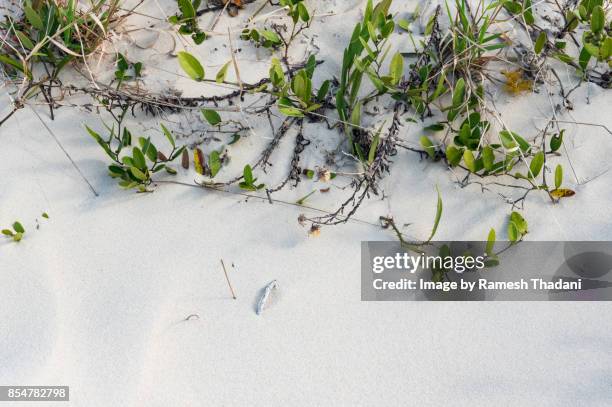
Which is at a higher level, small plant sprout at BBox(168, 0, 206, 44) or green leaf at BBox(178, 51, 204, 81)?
small plant sprout at BBox(168, 0, 206, 44)

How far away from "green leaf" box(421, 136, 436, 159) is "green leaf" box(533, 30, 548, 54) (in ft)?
1.53

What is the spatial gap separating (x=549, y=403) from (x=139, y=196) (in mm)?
1277

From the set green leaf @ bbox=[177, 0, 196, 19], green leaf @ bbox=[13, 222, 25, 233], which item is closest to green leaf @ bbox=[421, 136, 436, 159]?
green leaf @ bbox=[177, 0, 196, 19]

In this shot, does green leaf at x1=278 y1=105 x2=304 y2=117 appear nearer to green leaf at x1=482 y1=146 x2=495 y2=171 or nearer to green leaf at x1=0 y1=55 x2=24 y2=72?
green leaf at x1=482 y1=146 x2=495 y2=171

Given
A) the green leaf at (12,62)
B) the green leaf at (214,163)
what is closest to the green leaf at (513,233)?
the green leaf at (214,163)

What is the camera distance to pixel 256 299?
1.71m

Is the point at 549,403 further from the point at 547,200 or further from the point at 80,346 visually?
the point at 80,346

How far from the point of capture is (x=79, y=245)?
1.79 meters

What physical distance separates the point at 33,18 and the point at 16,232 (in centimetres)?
65

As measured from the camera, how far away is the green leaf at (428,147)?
1.83 metres

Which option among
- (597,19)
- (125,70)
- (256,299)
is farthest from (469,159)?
(125,70)

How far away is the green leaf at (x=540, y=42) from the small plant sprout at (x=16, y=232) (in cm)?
165

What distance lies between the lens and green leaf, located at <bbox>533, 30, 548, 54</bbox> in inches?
75.0

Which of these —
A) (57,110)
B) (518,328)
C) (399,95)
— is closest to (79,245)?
(57,110)
